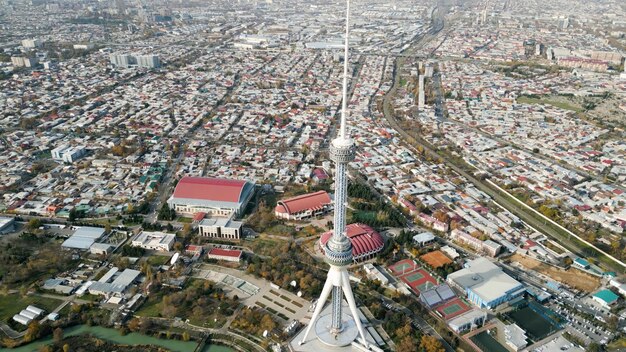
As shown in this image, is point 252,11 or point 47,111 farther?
point 252,11

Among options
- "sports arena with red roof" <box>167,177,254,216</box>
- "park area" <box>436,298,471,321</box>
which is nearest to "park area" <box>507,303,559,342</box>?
"park area" <box>436,298,471,321</box>

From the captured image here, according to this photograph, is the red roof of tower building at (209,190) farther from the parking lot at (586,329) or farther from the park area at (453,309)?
the parking lot at (586,329)

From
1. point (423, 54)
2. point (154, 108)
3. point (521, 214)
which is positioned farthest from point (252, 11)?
point (521, 214)

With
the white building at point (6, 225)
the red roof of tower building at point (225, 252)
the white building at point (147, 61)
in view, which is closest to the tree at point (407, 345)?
the red roof of tower building at point (225, 252)

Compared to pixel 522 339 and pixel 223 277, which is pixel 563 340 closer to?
pixel 522 339

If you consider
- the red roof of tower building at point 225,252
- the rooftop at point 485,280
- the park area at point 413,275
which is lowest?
the park area at point 413,275

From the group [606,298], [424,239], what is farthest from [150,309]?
[606,298]
